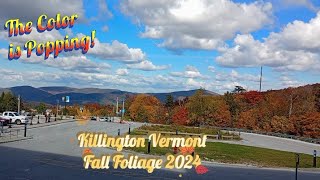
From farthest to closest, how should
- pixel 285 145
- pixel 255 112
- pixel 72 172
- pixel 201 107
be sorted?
pixel 255 112
pixel 201 107
pixel 285 145
pixel 72 172

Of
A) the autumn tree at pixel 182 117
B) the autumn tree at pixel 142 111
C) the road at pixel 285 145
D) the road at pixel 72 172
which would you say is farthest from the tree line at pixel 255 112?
the road at pixel 72 172

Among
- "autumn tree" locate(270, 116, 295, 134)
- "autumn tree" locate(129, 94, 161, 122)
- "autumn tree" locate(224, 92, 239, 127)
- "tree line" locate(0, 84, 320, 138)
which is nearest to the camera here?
"tree line" locate(0, 84, 320, 138)

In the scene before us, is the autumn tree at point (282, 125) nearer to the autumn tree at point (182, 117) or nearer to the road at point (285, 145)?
the road at point (285, 145)

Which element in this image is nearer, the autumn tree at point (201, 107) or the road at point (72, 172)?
the road at point (72, 172)

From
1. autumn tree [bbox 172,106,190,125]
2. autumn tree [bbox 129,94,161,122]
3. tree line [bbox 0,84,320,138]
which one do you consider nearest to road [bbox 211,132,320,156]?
tree line [bbox 0,84,320,138]

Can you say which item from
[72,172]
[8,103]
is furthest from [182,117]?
[72,172]

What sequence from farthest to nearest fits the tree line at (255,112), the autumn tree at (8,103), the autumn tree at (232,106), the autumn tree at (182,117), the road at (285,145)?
the autumn tree at (8,103), the autumn tree at (182,117), the autumn tree at (232,106), the tree line at (255,112), the road at (285,145)

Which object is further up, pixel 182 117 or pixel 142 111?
pixel 142 111

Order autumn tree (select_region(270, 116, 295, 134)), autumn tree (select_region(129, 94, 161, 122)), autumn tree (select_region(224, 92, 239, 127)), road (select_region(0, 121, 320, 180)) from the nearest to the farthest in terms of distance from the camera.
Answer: road (select_region(0, 121, 320, 180)), autumn tree (select_region(270, 116, 295, 134)), autumn tree (select_region(224, 92, 239, 127)), autumn tree (select_region(129, 94, 161, 122))

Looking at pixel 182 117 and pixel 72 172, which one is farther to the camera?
pixel 182 117

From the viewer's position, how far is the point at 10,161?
746 inches

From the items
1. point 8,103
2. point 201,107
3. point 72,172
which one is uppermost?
point 8,103

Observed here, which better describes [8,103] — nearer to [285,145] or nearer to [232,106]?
[232,106]

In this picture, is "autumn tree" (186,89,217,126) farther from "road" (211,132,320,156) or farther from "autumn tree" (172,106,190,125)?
"road" (211,132,320,156)
